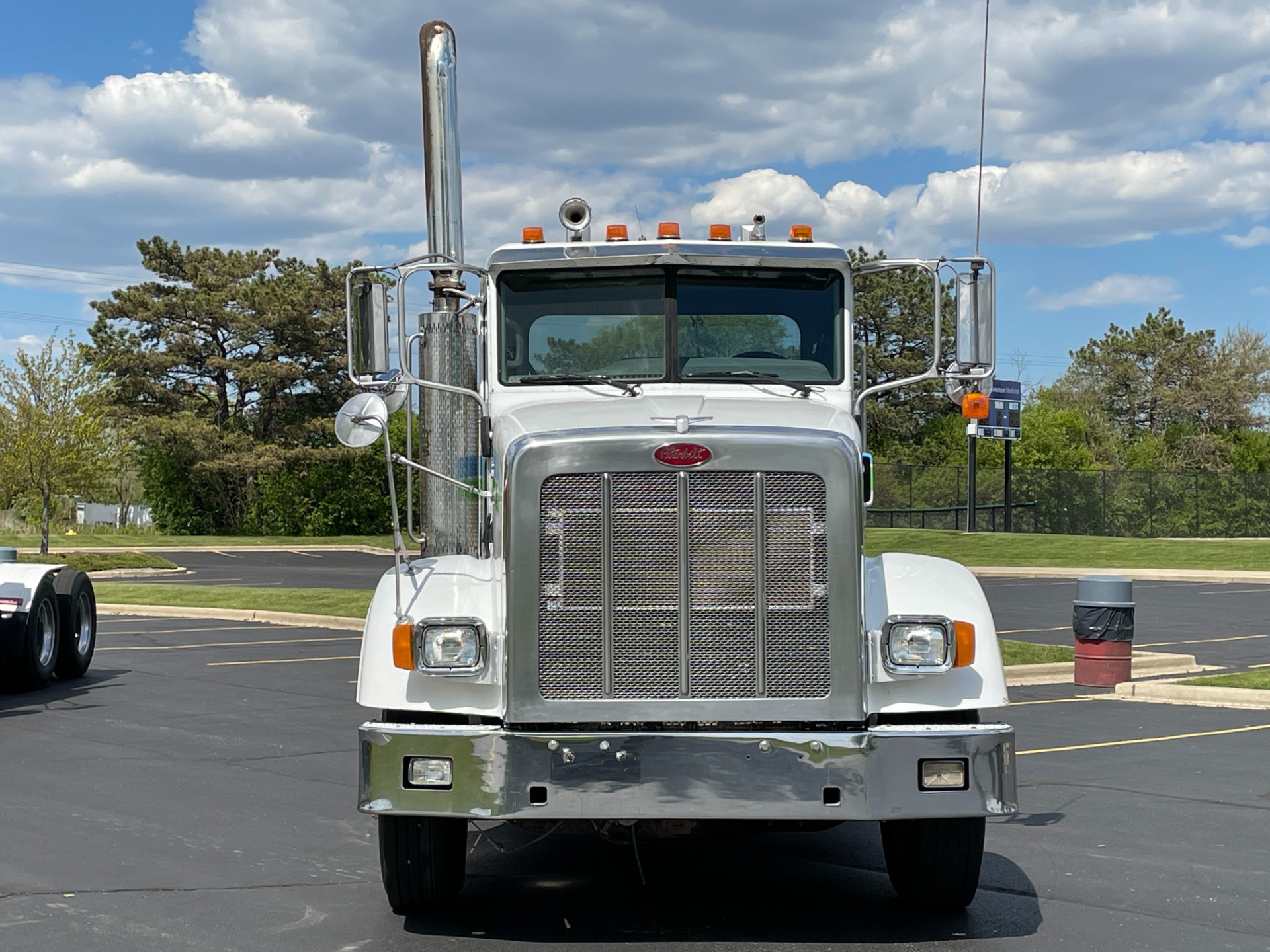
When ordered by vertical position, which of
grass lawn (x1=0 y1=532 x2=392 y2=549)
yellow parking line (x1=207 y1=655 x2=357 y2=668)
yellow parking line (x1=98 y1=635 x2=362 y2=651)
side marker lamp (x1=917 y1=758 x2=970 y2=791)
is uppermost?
side marker lamp (x1=917 y1=758 x2=970 y2=791)

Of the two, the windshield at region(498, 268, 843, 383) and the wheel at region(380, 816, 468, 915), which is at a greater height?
the windshield at region(498, 268, 843, 383)

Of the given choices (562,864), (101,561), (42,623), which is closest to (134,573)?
(101,561)

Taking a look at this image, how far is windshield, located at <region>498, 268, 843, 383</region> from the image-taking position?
23.8 feet

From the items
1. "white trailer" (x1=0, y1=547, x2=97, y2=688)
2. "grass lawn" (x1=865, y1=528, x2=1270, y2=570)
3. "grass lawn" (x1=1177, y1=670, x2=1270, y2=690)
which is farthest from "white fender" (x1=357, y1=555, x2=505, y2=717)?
"grass lawn" (x1=865, y1=528, x2=1270, y2=570)

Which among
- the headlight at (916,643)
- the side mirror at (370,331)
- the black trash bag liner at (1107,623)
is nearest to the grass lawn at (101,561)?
the black trash bag liner at (1107,623)

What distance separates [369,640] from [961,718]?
7.70 ft

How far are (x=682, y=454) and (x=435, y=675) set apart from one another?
127 centimetres

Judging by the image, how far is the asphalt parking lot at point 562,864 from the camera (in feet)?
19.5

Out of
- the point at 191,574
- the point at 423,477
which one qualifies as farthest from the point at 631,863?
the point at 191,574

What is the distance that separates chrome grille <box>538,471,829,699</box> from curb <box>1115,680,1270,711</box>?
29.7 feet

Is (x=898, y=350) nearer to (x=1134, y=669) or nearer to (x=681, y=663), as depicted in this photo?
(x=1134, y=669)

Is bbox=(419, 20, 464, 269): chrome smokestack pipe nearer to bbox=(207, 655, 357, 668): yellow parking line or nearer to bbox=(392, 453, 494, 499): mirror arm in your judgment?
bbox=(392, 453, 494, 499): mirror arm

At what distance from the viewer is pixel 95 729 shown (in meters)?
11.4

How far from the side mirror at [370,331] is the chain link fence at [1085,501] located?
149 feet
